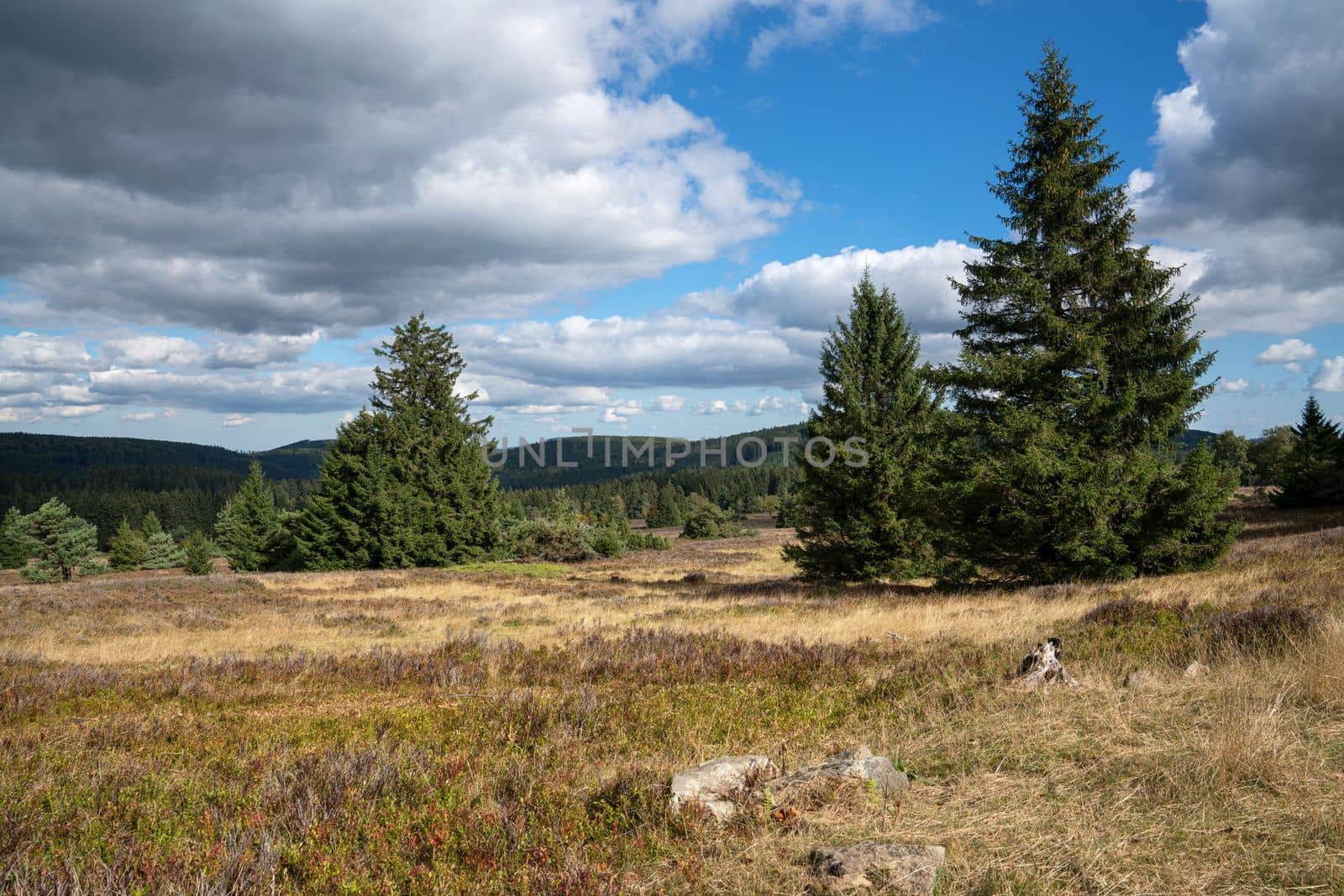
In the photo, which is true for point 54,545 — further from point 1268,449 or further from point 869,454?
point 1268,449

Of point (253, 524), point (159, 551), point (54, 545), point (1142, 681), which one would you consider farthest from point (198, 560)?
point (1142, 681)

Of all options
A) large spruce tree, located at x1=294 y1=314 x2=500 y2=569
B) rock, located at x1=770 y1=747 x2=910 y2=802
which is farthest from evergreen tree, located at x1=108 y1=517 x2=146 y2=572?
rock, located at x1=770 y1=747 x2=910 y2=802

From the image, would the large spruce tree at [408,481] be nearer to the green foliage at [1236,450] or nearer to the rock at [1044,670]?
the rock at [1044,670]

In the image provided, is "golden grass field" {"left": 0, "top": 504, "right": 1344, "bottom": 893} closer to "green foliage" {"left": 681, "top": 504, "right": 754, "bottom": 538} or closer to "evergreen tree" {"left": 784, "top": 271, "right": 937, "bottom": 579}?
"evergreen tree" {"left": 784, "top": 271, "right": 937, "bottom": 579}

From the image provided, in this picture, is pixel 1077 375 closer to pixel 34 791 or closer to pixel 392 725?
pixel 392 725

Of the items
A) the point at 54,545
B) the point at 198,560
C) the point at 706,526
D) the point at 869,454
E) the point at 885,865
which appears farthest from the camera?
the point at 706,526

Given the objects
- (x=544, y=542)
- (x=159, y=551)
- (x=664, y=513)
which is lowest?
(x=159, y=551)

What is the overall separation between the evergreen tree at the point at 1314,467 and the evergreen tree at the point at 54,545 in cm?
8498

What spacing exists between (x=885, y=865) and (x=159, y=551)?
89.3m

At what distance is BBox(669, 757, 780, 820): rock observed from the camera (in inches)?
161

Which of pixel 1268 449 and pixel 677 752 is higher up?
pixel 1268 449

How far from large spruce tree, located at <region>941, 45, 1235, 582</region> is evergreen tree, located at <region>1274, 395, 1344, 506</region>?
104 ft

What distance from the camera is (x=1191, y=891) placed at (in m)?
2.95

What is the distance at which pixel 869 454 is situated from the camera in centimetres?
1948
